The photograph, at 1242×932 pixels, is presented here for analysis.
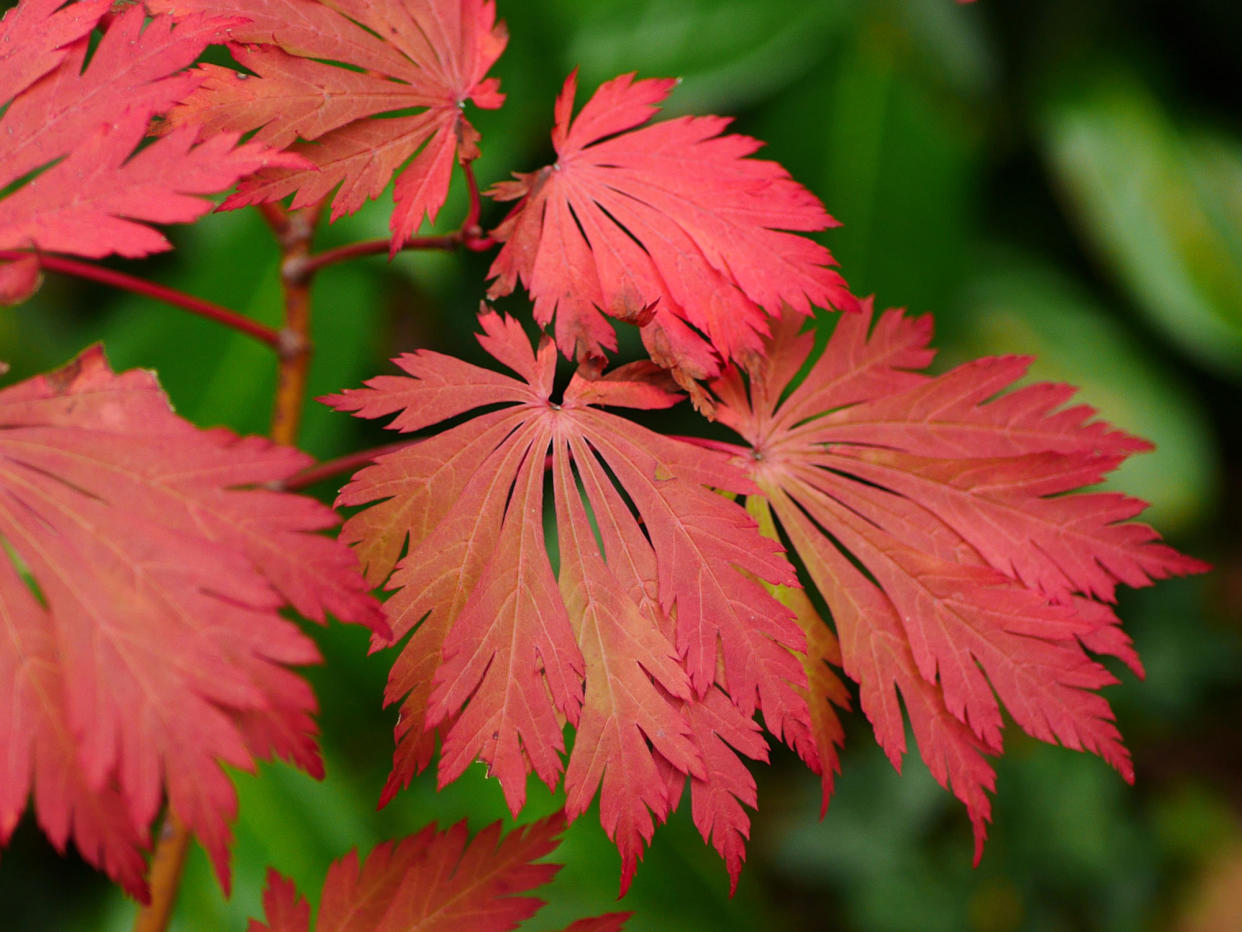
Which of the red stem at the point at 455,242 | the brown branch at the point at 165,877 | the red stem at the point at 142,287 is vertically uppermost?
the red stem at the point at 455,242

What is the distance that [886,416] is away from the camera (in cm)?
59

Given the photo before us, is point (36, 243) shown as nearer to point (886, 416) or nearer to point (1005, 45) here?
point (886, 416)

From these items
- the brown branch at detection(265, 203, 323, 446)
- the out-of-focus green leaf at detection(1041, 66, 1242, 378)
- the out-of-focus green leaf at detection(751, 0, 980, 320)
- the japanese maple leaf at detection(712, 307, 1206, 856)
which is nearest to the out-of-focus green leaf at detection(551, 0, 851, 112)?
the out-of-focus green leaf at detection(751, 0, 980, 320)

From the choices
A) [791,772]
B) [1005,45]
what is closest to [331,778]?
[791,772]

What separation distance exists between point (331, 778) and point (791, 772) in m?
0.90

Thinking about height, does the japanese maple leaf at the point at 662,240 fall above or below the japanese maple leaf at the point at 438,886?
above

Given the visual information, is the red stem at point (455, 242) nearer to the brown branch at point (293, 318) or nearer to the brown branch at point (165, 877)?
the brown branch at point (293, 318)

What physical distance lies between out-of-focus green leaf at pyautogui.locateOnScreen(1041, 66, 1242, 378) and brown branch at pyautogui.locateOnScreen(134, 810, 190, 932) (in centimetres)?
157

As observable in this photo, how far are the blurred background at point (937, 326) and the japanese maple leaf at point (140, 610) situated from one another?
0.83 metres

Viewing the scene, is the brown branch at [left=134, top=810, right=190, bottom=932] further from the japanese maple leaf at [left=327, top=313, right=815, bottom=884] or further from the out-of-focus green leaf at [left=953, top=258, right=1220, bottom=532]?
the out-of-focus green leaf at [left=953, top=258, right=1220, bottom=532]

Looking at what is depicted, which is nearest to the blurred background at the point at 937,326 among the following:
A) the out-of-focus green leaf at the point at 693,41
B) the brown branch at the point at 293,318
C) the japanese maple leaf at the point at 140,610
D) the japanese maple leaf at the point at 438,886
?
the out-of-focus green leaf at the point at 693,41

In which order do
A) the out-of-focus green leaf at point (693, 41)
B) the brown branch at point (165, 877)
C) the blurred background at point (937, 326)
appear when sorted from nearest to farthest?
1. the brown branch at point (165, 877)
2. the blurred background at point (937, 326)
3. the out-of-focus green leaf at point (693, 41)

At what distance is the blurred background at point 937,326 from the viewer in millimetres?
1262

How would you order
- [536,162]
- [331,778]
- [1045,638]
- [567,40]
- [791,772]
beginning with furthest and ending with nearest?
[791,772] → [536,162] → [567,40] → [331,778] → [1045,638]
